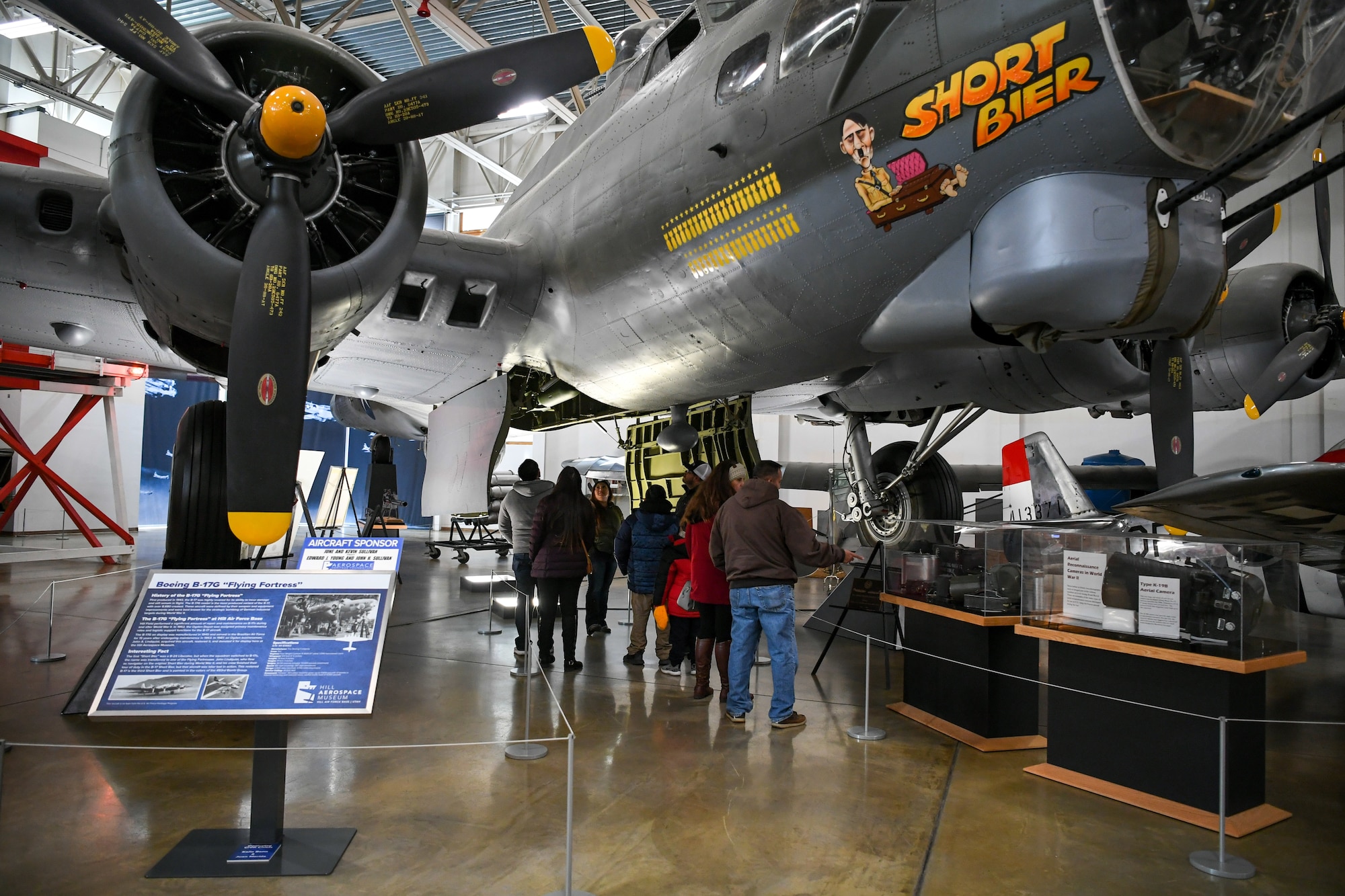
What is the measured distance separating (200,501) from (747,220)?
12.7 ft

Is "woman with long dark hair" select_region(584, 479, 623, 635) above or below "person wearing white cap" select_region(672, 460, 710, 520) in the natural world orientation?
below

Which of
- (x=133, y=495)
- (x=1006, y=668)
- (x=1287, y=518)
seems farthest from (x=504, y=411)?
(x=133, y=495)

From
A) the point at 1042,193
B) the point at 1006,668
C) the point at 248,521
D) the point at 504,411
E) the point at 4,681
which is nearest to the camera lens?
the point at 1042,193

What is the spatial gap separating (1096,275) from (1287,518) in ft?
6.00

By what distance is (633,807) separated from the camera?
3.61 meters

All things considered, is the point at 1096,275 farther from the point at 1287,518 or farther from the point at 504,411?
the point at 504,411

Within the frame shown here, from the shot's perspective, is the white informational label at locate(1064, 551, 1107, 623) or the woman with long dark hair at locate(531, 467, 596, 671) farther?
the woman with long dark hair at locate(531, 467, 596, 671)

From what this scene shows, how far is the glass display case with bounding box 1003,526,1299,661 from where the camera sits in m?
3.66

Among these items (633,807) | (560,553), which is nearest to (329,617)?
(633,807)

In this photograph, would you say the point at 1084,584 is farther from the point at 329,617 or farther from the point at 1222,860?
the point at 329,617

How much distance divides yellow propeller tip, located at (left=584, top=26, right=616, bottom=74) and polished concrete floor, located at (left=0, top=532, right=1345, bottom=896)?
4.07 meters

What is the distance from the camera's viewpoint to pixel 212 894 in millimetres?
2754

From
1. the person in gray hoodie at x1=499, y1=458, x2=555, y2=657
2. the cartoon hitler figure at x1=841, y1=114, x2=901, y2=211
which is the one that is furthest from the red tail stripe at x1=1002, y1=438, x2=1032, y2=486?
the person in gray hoodie at x1=499, y1=458, x2=555, y2=657

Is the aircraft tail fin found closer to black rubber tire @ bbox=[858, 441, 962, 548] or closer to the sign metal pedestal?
black rubber tire @ bbox=[858, 441, 962, 548]
